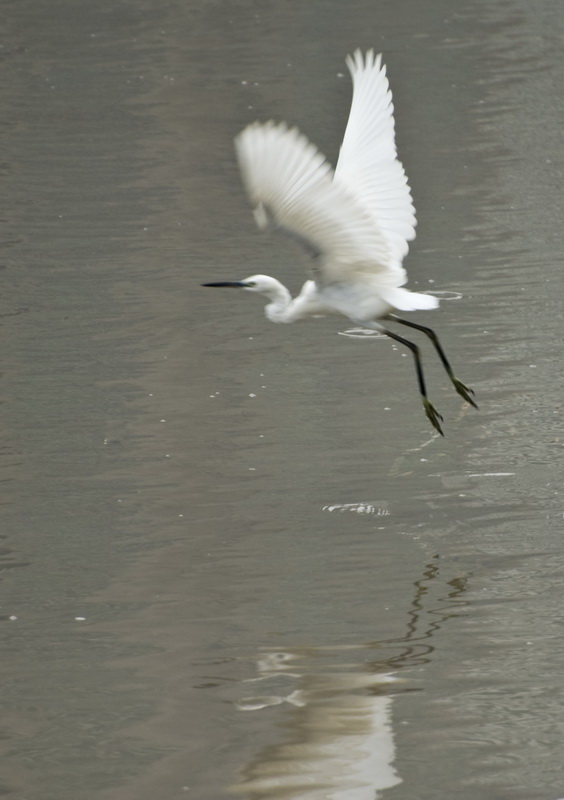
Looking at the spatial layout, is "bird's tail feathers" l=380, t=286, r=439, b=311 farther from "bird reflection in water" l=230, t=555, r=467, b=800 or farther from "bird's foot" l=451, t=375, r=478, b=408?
"bird reflection in water" l=230, t=555, r=467, b=800

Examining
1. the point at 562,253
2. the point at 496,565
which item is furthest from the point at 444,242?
the point at 496,565

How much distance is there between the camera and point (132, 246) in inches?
399

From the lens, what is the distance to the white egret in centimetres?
512

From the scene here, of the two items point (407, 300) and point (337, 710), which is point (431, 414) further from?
point (337, 710)

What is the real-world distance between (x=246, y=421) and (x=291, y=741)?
111 inches

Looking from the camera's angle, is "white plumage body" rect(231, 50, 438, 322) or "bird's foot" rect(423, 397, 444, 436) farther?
"bird's foot" rect(423, 397, 444, 436)

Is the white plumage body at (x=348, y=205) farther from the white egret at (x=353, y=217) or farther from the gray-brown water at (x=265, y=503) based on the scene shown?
the gray-brown water at (x=265, y=503)

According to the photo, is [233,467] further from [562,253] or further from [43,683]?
[562,253]

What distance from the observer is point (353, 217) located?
17.8 feet

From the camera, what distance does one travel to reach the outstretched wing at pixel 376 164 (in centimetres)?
622

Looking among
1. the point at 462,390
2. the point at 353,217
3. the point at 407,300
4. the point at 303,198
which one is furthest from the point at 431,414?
the point at 303,198

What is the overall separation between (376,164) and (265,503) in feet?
4.86

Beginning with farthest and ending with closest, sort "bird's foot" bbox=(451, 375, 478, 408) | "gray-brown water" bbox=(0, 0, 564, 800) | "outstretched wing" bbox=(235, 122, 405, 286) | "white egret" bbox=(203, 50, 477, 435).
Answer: "bird's foot" bbox=(451, 375, 478, 408), "white egret" bbox=(203, 50, 477, 435), "outstretched wing" bbox=(235, 122, 405, 286), "gray-brown water" bbox=(0, 0, 564, 800)

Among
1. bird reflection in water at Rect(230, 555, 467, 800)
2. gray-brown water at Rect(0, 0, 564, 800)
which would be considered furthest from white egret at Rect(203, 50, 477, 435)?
bird reflection in water at Rect(230, 555, 467, 800)
